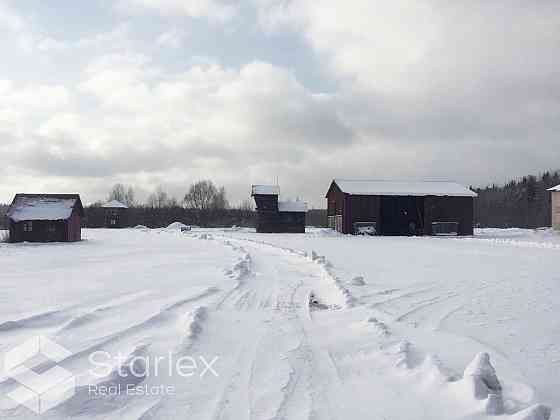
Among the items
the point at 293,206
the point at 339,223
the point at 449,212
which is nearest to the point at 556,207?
the point at 449,212

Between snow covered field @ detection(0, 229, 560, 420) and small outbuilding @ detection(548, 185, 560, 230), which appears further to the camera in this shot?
small outbuilding @ detection(548, 185, 560, 230)

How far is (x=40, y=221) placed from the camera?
36844 millimetres

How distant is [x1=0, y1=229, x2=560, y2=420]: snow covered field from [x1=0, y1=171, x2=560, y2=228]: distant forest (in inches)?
2381

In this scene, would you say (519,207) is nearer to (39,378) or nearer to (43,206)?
(43,206)

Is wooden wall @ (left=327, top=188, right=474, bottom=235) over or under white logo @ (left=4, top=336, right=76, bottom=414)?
over

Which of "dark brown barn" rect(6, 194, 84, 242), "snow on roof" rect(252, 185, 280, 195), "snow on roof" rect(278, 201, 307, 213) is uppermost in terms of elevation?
"snow on roof" rect(252, 185, 280, 195)

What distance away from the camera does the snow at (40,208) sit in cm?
3672

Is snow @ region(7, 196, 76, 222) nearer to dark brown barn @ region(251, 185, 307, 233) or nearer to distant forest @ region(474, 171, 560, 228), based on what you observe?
dark brown barn @ region(251, 185, 307, 233)

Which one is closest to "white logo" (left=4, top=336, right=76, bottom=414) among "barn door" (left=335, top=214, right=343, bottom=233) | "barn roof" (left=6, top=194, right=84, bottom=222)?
"barn roof" (left=6, top=194, right=84, bottom=222)

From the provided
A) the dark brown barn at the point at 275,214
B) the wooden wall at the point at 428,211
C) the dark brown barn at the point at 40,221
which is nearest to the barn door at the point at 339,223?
the wooden wall at the point at 428,211

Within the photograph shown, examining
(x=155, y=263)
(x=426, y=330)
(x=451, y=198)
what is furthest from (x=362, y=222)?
(x=426, y=330)

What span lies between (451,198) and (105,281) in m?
44.0

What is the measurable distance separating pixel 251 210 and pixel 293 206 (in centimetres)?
3414

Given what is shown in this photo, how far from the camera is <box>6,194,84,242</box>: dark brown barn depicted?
36.5 meters
